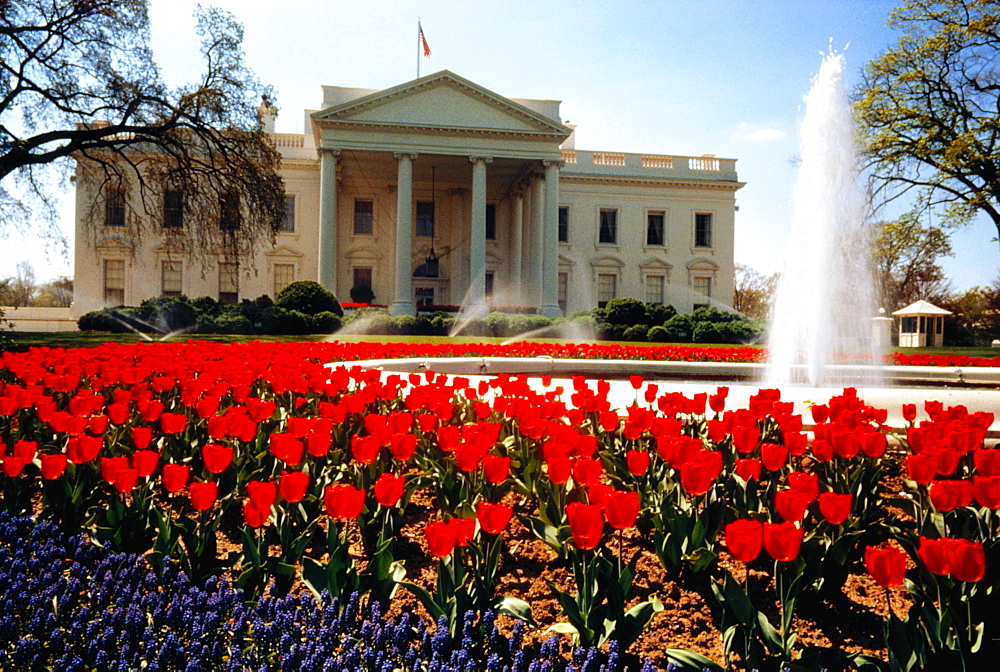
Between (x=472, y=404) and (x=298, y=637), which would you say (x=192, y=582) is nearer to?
(x=298, y=637)

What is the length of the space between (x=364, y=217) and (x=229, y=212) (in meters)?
22.6

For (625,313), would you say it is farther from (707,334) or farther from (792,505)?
(792,505)

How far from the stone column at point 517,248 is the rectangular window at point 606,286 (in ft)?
22.4

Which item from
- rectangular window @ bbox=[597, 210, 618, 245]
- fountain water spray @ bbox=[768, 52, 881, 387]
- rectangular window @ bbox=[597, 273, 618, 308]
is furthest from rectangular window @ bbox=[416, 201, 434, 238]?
fountain water spray @ bbox=[768, 52, 881, 387]

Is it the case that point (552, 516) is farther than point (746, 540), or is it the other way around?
point (552, 516)

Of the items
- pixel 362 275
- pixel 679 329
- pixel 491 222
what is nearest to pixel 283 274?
pixel 362 275

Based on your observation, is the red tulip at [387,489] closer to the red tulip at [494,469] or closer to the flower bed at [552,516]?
the flower bed at [552,516]

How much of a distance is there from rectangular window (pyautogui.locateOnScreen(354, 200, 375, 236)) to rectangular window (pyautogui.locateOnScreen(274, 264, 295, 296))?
14.7ft

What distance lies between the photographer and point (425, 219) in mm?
43312

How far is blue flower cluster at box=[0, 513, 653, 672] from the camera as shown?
7.23ft

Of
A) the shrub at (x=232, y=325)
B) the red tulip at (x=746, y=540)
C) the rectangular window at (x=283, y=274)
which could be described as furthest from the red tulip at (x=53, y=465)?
the rectangular window at (x=283, y=274)

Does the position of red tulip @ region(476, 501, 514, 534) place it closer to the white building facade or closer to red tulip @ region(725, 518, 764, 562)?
red tulip @ region(725, 518, 764, 562)

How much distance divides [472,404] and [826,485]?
2.46 meters

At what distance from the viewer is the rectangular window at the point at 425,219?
4312 centimetres
